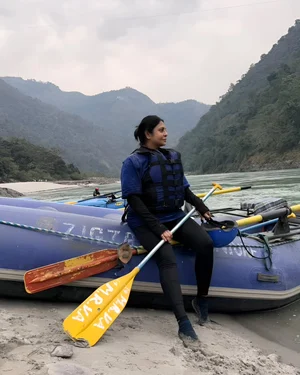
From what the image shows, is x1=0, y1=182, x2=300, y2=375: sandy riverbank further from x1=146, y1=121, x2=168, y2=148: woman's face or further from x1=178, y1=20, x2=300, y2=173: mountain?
x1=178, y1=20, x2=300, y2=173: mountain

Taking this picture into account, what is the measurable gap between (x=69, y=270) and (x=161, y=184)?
34.3 inches

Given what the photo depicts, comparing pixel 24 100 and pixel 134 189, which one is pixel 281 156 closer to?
pixel 134 189

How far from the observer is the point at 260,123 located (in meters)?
59.7

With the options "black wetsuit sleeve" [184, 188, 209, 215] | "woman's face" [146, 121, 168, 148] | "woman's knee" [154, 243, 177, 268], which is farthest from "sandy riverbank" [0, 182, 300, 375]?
"woman's face" [146, 121, 168, 148]

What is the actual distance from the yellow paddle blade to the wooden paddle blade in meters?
0.23

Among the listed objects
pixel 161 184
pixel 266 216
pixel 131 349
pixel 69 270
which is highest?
pixel 161 184

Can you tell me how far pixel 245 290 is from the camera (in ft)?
10.2

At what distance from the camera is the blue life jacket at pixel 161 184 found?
9.17 ft

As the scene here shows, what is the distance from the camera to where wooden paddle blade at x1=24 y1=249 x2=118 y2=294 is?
2.69 metres

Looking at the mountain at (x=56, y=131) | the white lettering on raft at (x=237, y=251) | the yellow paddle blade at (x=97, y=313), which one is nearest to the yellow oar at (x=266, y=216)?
the white lettering on raft at (x=237, y=251)

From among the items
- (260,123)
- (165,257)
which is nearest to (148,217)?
(165,257)

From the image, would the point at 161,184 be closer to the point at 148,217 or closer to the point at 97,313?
the point at 148,217

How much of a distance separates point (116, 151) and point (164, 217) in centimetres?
16355

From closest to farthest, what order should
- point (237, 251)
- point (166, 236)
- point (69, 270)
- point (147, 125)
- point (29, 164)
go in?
point (166, 236)
point (69, 270)
point (147, 125)
point (237, 251)
point (29, 164)
